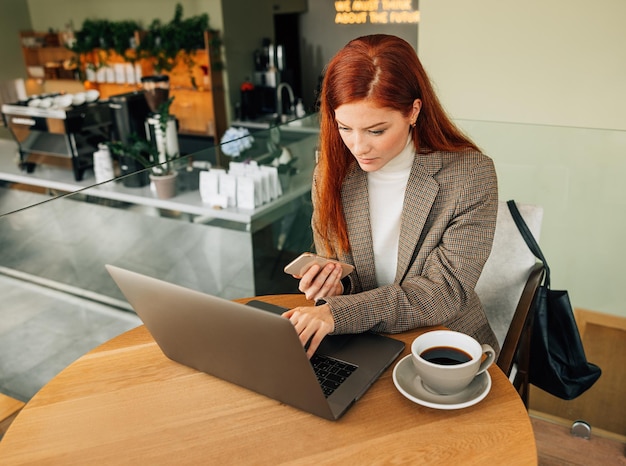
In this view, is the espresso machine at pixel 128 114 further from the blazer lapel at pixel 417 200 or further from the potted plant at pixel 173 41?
the potted plant at pixel 173 41

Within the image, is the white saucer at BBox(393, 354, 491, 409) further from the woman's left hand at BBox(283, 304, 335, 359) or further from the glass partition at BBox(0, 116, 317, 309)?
the glass partition at BBox(0, 116, 317, 309)

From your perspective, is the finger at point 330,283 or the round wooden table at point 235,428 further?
the finger at point 330,283

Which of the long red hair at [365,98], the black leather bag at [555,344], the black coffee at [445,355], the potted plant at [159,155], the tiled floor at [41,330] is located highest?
the long red hair at [365,98]

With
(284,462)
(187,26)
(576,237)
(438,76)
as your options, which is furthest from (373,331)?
(187,26)


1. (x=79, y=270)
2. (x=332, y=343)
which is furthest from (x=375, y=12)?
(x=332, y=343)

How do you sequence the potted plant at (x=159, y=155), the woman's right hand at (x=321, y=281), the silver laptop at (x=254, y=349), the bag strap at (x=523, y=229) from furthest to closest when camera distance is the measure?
the potted plant at (x=159, y=155), the bag strap at (x=523, y=229), the woman's right hand at (x=321, y=281), the silver laptop at (x=254, y=349)

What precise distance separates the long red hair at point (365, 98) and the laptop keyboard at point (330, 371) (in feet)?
1.41

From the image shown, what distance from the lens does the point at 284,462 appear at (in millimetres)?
911

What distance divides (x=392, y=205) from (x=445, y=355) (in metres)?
0.54

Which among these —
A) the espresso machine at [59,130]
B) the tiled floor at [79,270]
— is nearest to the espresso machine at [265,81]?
the espresso machine at [59,130]

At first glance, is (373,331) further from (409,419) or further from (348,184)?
(348,184)

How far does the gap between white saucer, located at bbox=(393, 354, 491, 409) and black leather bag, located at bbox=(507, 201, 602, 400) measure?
610 mm

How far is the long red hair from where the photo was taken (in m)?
1.26

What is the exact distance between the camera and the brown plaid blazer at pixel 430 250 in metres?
1.25
